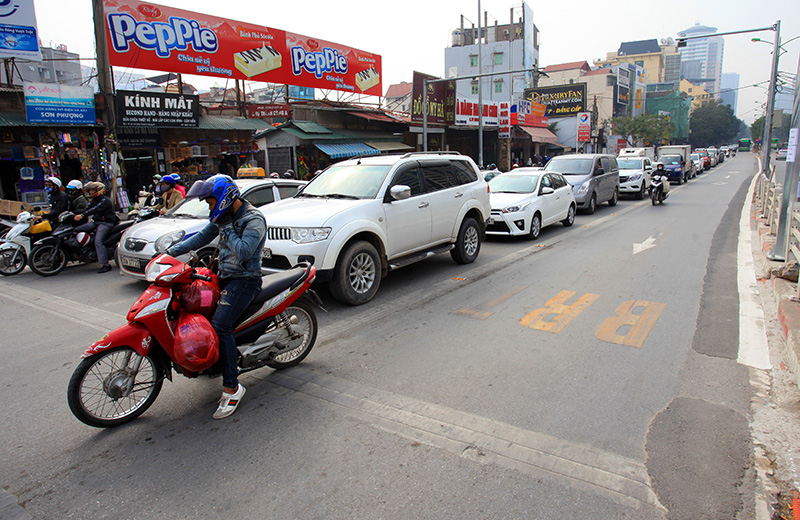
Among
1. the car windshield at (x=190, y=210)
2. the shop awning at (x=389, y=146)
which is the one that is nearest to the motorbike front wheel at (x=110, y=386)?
the car windshield at (x=190, y=210)

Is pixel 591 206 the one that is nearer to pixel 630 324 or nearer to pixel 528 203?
pixel 528 203

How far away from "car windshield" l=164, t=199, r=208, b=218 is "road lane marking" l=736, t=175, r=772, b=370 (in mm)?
7509

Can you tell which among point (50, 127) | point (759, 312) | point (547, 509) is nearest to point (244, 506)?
point (547, 509)

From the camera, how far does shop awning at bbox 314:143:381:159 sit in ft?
68.4

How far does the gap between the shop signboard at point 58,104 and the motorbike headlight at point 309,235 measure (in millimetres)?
11087

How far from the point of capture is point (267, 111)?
66.3 ft

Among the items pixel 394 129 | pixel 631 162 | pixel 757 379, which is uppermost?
pixel 394 129

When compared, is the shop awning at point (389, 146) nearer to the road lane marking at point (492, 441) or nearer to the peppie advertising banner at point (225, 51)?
the peppie advertising banner at point (225, 51)

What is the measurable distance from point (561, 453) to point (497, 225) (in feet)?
28.2

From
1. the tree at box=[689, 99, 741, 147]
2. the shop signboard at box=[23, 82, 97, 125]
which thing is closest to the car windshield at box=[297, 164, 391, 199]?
the shop signboard at box=[23, 82, 97, 125]

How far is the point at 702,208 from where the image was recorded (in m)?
17.4

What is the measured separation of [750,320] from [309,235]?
5386 millimetres

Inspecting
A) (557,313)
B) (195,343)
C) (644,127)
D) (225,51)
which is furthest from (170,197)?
(644,127)

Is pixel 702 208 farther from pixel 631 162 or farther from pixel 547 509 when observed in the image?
pixel 547 509
